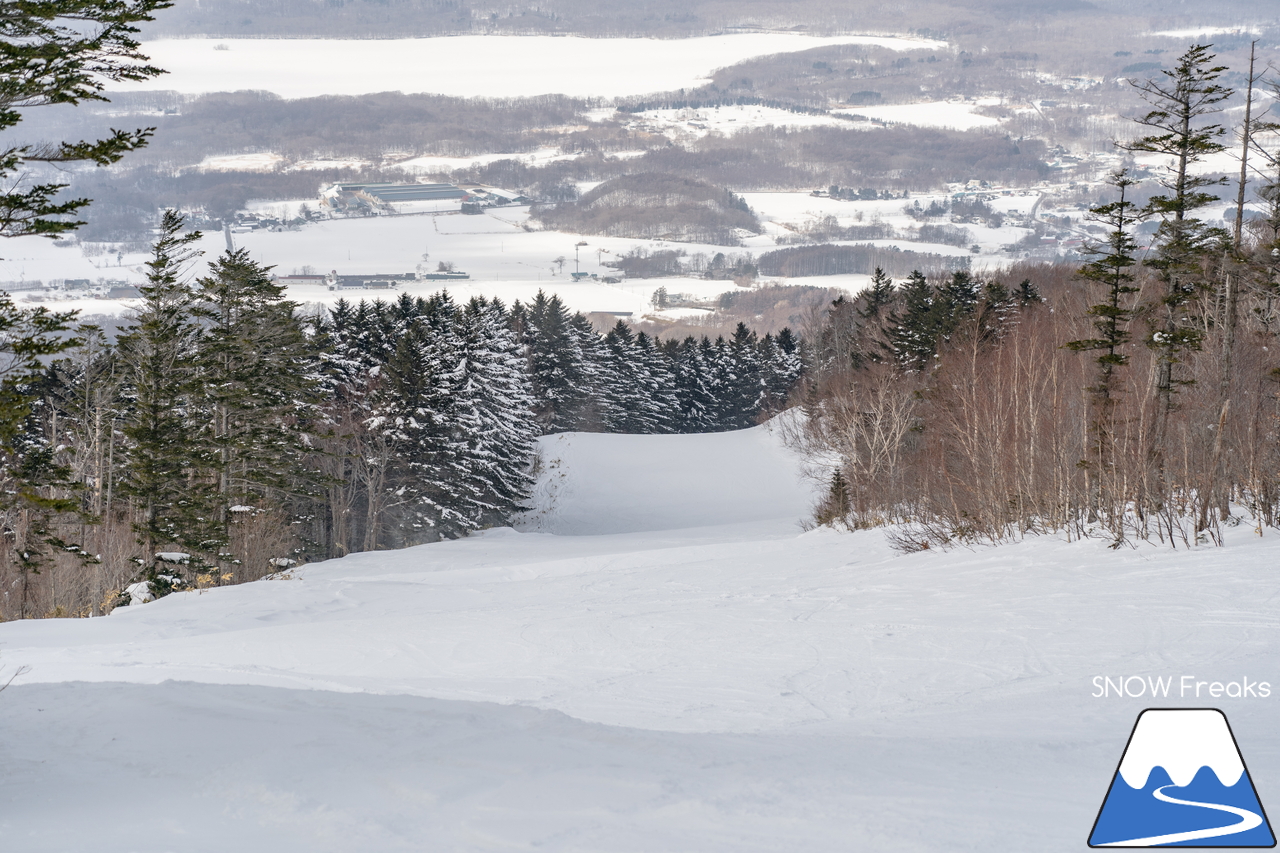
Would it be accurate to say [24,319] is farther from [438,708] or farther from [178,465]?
[178,465]

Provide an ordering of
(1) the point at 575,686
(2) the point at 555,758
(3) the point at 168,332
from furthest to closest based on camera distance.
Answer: (3) the point at 168,332
(1) the point at 575,686
(2) the point at 555,758

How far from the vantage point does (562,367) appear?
216ft

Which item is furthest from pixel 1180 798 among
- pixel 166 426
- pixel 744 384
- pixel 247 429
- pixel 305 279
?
pixel 305 279

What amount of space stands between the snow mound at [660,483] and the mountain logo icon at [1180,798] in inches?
1566

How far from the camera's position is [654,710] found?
7.50m

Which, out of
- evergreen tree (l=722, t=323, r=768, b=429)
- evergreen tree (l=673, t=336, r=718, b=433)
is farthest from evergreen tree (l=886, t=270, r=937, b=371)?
evergreen tree (l=722, t=323, r=768, b=429)

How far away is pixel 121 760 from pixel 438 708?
2.29 m

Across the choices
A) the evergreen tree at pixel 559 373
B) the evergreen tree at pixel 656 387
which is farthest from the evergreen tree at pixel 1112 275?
the evergreen tree at pixel 656 387

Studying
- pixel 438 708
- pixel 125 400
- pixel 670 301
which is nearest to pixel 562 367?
pixel 125 400

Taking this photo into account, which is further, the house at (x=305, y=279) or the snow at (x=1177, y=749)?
the house at (x=305, y=279)

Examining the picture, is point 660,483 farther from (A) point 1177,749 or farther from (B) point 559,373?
(A) point 1177,749

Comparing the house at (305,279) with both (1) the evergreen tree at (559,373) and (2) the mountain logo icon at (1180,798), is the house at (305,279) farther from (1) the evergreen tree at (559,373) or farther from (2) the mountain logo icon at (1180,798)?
(2) the mountain logo icon at (1180,798)

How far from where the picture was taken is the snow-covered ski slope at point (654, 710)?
490 cm

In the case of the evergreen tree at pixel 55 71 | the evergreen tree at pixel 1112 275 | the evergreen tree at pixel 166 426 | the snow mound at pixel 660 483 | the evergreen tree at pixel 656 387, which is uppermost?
the evergreen tree at pixel 55 71
